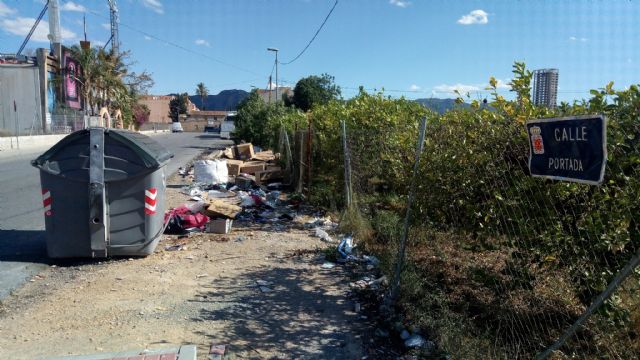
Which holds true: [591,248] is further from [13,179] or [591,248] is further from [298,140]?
[13,179]

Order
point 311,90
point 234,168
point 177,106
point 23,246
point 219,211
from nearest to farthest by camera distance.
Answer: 1. point 23,246
2. point 219,211
3. point 234,168
4. point 311,90
5. point 177,106

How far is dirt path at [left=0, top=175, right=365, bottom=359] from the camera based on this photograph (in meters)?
4.16

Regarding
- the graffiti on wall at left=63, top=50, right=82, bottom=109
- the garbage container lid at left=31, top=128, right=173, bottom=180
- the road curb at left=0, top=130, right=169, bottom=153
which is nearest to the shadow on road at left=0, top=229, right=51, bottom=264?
the garbage container lid at left=31, top=128, right=173, bottom=180

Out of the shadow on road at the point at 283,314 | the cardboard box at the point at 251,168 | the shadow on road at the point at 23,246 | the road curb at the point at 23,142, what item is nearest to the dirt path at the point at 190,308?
the shadow on road at the point at 283,314

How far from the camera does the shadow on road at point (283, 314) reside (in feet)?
13.6

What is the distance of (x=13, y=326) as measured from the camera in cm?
449

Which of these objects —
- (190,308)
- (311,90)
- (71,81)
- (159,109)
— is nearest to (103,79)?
(71,81)

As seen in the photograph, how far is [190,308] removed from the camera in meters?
4.92

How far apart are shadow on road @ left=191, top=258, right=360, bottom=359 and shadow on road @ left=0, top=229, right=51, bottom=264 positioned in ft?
9.18

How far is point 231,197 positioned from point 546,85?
8.39 m

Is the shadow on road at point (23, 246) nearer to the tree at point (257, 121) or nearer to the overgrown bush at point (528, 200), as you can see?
the overgrown bush at point (528, 200)

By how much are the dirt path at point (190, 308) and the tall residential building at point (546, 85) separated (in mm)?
2815

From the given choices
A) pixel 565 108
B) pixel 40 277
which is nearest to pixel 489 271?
pixel 565 108

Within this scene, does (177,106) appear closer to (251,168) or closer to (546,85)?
(251,168)
